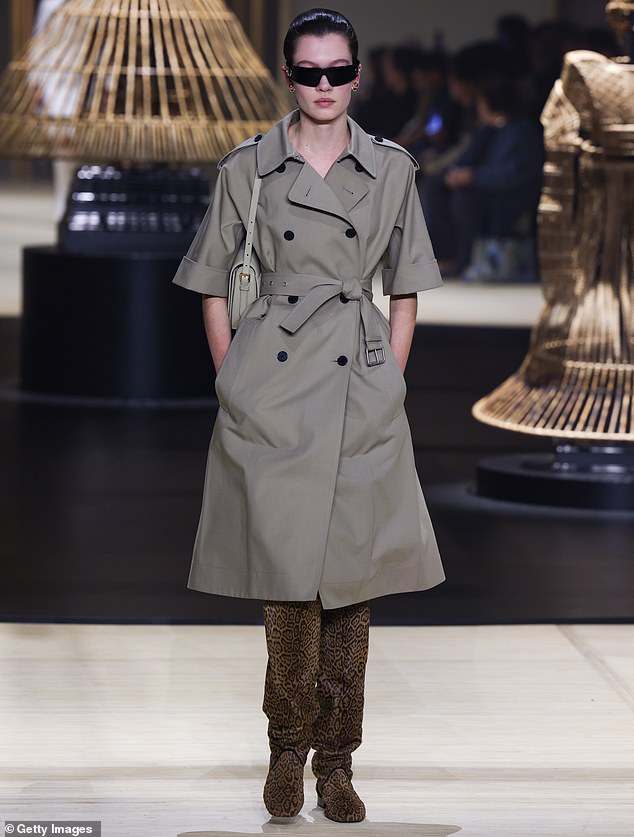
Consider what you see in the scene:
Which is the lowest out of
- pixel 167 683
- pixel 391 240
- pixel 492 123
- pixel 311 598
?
pixel 492 123

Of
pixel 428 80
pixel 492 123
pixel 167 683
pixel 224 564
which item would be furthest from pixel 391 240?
pixel 428 80

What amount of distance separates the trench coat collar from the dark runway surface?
5.50ft

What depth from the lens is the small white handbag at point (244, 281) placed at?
306cm

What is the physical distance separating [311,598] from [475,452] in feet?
12.9

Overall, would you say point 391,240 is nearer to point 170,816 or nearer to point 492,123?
point 170,816

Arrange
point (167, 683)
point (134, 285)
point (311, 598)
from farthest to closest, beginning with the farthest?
1. point (134, 285)
2. point (167, 683)
3. point (311, 598)

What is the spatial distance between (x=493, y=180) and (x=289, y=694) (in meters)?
10.3

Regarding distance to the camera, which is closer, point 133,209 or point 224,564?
point 224,564

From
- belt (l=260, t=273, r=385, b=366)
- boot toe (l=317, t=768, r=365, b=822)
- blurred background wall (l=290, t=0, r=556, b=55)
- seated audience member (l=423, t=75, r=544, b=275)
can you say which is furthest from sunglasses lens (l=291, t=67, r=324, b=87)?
blurred background wall (l=290, t=0, r=556, b=55)

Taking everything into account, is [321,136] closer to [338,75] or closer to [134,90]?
[338,75]

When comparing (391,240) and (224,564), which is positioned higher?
(391,240)

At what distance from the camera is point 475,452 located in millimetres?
6867

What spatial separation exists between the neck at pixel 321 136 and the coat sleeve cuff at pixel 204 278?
0.81 ft

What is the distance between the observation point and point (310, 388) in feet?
9.92
